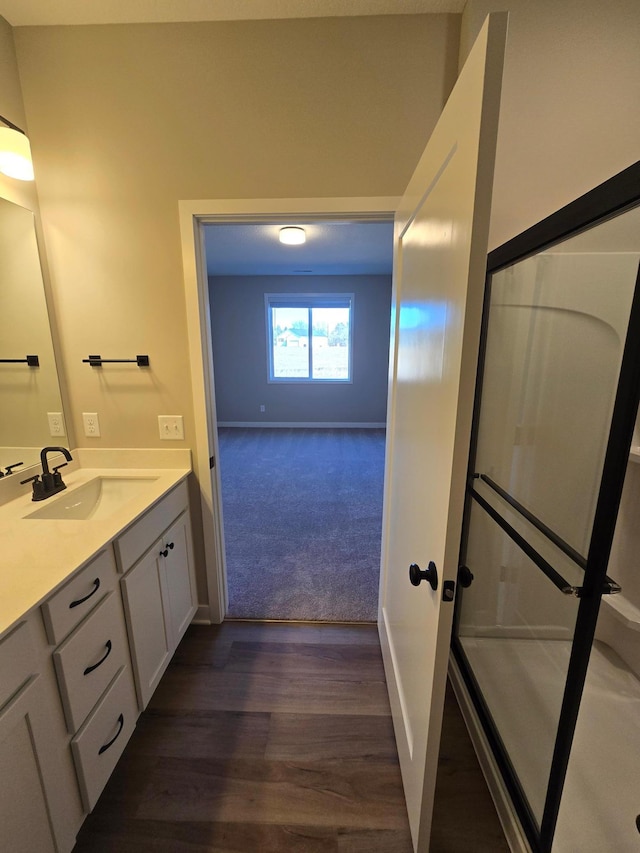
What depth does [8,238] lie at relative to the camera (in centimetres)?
146

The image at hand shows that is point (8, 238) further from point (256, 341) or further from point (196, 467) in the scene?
point (256, 341)

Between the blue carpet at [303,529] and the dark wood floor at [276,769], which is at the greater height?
the blue carpet at [303,529]

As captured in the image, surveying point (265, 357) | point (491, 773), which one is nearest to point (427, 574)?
point (491, 773)

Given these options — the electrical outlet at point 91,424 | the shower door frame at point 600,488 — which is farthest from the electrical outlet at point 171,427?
the shower door frame at point 600,488

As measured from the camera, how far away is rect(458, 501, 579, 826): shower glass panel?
3.69ft

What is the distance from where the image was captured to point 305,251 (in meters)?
4.39

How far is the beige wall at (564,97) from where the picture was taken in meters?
1.19

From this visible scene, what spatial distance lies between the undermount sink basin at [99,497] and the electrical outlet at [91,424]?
0.25 meters

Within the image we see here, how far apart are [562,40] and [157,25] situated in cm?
154

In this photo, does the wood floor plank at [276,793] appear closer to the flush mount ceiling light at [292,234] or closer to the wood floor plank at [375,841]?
the wood floor plank at [375,841]

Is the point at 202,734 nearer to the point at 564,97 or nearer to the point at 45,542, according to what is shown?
the point at 45,542

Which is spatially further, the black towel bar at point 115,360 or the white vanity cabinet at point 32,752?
the black towel bar at point 115,360

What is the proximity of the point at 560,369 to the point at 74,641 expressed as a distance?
1.79 metres

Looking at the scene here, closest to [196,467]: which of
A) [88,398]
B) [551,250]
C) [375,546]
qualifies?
[88,398]
